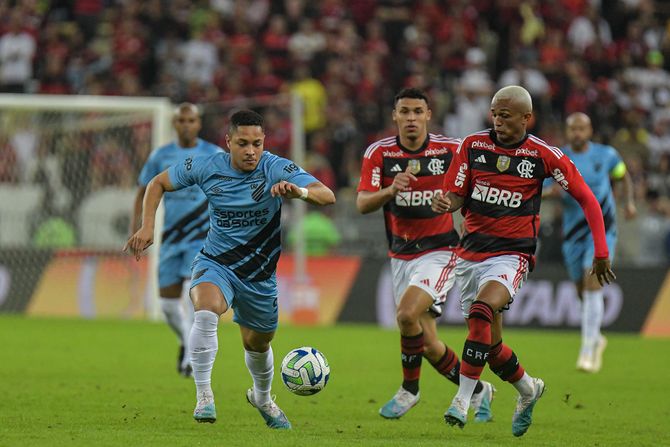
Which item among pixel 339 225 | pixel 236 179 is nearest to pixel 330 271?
pixel 339 225

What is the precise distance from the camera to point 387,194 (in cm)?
875

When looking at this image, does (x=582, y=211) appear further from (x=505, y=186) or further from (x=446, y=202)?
(x=446, y=202)

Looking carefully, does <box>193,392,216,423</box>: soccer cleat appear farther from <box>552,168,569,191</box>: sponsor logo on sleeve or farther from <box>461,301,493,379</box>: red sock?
<box>552,168,569,191</box>: sponsor logo on sleeve

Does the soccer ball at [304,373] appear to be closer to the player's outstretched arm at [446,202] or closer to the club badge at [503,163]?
the player's outstretched arm at [446,202]

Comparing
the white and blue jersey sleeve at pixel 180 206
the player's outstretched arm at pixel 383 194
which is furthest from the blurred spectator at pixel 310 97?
the player's outstretched arm at pixel 383 194

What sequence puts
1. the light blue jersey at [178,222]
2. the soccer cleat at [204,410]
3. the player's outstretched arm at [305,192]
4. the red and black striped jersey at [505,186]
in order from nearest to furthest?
the player's outstretched arm at [305,192] → the soccer cleat at [204,410] → the red and black striped jersey at [505,186] → the light blue jersey at [178,222]

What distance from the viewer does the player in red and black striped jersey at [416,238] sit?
9.38 m

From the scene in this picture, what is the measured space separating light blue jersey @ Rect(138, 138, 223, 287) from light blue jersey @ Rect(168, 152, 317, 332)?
4.00 meters

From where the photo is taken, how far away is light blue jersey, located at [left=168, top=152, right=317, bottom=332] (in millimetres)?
8438

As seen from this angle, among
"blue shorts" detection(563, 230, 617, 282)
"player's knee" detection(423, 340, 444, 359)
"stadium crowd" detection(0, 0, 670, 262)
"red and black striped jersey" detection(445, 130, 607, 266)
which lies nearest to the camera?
"red and black striped jersey" detection(445, 130, 607, 266)

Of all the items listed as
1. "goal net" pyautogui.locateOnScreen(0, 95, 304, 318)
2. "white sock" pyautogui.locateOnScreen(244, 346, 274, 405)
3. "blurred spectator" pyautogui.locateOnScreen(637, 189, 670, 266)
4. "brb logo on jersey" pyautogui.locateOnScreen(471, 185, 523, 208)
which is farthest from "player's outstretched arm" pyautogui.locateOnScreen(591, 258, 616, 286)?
"goal net" pyautogui.locateOnScreen(0, 95, 304, 318)

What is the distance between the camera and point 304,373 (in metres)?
8.40

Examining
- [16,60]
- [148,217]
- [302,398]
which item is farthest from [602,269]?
[16,60]

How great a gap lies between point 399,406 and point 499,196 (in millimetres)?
1927
